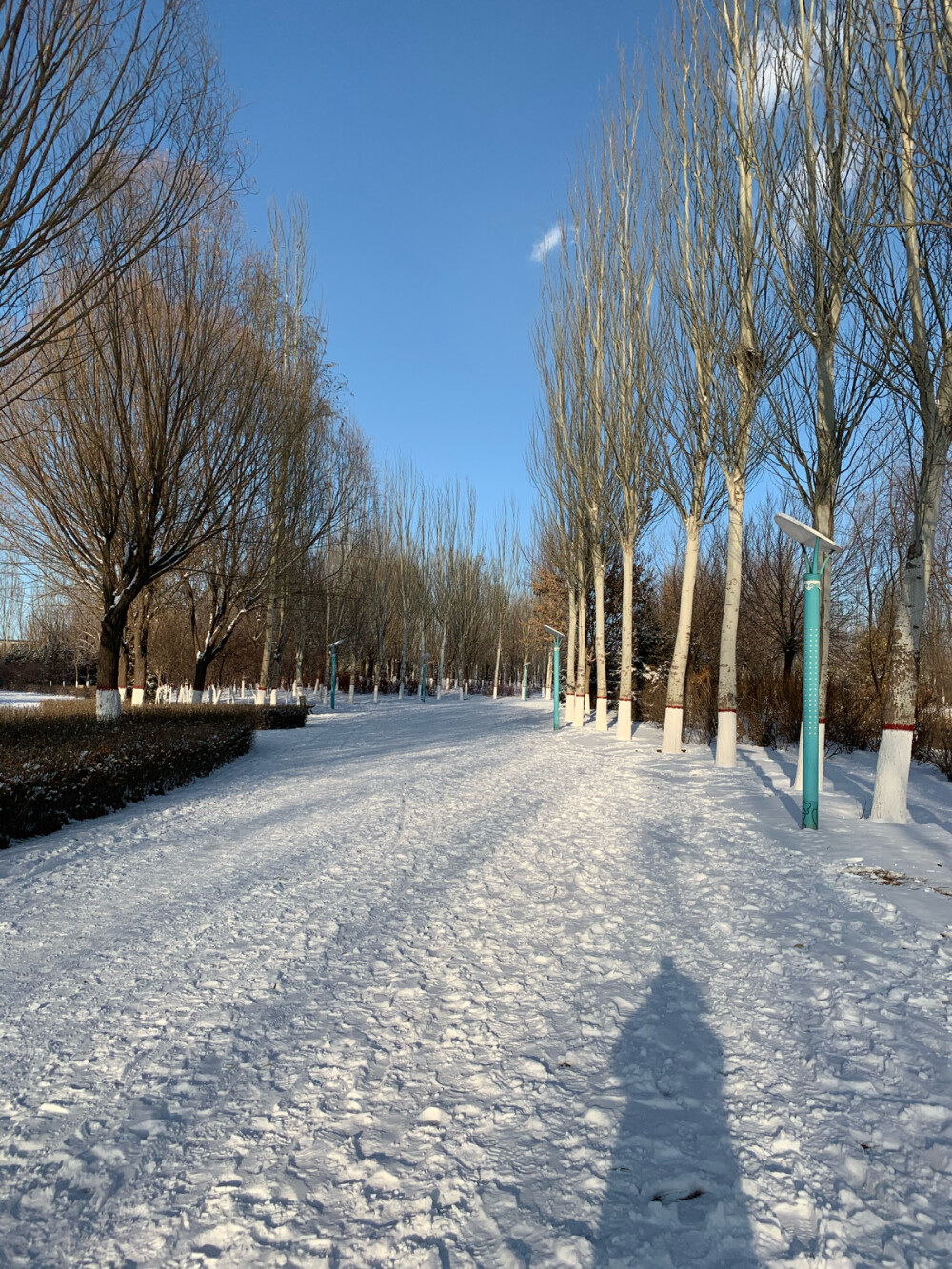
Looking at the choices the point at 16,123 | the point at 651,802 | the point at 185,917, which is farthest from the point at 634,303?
the point at 185,917

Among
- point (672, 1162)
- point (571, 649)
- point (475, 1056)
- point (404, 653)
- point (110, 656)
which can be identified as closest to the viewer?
point (672, 1162)

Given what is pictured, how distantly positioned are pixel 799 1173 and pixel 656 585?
2970cm

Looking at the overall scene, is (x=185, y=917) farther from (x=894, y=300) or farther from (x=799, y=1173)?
(x=894, y=300)

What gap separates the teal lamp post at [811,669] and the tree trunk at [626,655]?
26.8 ft

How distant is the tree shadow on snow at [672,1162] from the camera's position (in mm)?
1920

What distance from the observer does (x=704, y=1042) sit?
296cm

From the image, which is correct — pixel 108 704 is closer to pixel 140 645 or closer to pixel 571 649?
pixel 140 645

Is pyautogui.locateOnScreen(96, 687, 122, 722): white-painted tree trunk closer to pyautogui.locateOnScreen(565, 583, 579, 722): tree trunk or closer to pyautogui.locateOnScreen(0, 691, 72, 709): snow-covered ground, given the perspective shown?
pyautogui.locateOnScreen(0, 691, 72, 709): snow-covered ground

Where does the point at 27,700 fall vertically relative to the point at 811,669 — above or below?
below

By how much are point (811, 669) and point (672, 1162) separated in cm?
535

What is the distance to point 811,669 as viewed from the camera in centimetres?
680

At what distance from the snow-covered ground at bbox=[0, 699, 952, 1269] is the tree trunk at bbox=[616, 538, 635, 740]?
895cm

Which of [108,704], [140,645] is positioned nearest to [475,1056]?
[108,704]

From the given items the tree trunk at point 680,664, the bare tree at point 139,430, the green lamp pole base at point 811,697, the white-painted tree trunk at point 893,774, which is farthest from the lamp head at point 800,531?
the bare tree at point 139,430
